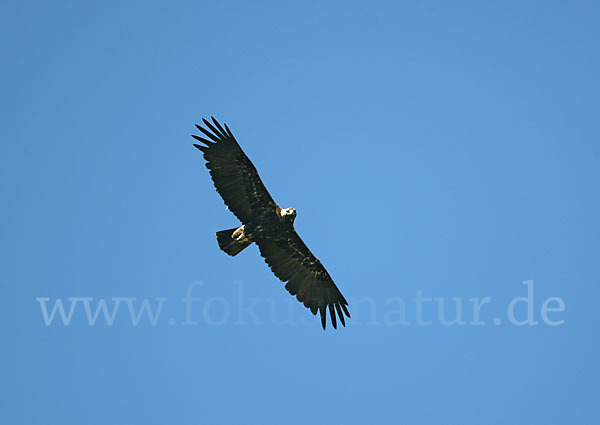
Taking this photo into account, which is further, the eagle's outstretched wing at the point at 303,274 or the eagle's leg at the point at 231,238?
the eagle's outstretched wing at the point at 303,274

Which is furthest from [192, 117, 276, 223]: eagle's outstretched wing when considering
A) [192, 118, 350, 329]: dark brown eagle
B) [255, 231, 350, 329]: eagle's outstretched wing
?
[255, 231, 350, 329]: eagle's outstretched wing

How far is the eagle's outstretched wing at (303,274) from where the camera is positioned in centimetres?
2161

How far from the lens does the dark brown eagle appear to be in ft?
66.0

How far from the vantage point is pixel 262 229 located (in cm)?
2086

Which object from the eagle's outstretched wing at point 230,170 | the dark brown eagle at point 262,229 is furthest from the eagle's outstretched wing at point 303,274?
the eagle's outstretched wing at point 230,170

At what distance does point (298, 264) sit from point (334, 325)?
2014mm

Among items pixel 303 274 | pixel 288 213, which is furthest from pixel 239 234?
pixel 303 274

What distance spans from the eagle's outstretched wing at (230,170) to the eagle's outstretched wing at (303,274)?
4.90 feet

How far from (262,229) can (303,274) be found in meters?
2.06

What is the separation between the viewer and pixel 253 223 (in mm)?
20672

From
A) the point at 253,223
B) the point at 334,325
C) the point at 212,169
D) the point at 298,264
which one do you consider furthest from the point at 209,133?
the point at 334,325

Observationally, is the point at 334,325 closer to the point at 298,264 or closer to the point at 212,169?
the point at 298,264

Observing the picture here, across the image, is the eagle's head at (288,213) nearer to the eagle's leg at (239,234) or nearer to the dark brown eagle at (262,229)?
the dark brown eagle at (262,229)

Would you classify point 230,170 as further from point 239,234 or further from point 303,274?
point 303,274
